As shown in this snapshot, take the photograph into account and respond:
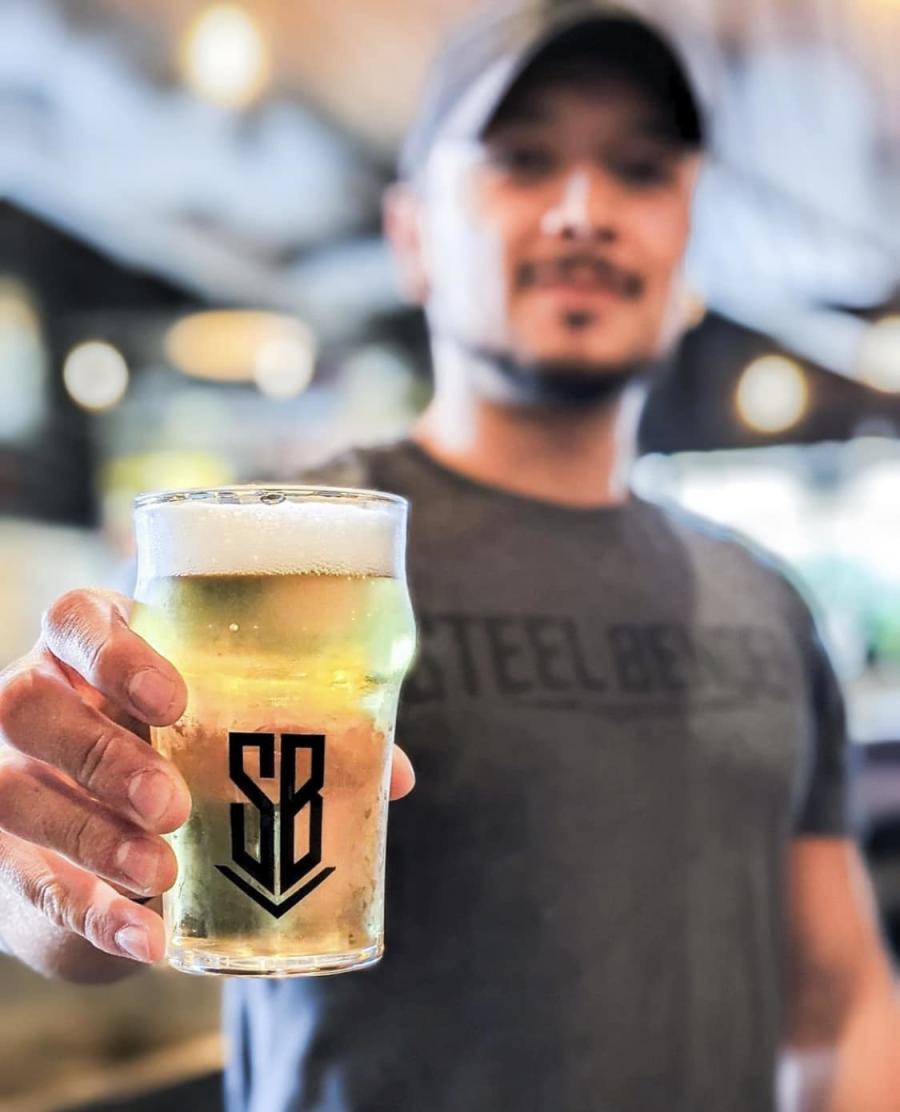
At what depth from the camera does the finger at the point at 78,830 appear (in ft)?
2.61

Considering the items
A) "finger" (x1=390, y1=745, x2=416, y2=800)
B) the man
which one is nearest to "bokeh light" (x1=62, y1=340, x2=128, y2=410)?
the man

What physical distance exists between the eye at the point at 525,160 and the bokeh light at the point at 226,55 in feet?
8.71

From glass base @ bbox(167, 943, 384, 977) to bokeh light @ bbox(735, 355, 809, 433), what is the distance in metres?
4.03

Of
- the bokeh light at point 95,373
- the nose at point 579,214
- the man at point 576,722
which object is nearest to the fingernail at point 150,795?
the man at point 576,722

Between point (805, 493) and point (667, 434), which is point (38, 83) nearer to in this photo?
point (667, 434)

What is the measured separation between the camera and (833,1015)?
162cm

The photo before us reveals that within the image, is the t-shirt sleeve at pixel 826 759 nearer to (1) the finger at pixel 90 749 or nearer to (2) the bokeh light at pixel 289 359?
(1) the finger at pixel 90 749

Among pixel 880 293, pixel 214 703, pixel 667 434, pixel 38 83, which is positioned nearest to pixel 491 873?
pixel 214 703

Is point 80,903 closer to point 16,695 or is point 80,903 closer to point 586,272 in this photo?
point 16,695

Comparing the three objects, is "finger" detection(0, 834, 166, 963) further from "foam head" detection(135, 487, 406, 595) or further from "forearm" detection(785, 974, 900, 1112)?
"forearm" detection(785, 974, 900, 1112)

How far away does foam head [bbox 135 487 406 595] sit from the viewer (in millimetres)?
863

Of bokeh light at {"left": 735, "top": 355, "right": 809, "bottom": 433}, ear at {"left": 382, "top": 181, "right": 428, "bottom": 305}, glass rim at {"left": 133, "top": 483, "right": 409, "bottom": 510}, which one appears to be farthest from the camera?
bokeh light at {"left": 735, "top": 355, "right": 809, "bottom": 433}

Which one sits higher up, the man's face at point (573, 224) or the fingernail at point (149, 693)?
the man's face at point (573, 224)

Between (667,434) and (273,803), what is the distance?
364cm
